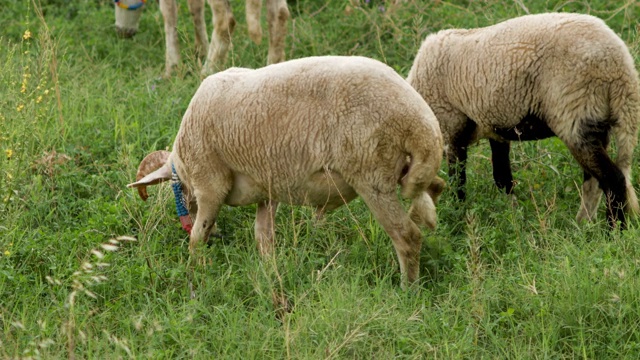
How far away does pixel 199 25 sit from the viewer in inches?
354

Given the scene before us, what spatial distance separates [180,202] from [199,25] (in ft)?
11.5

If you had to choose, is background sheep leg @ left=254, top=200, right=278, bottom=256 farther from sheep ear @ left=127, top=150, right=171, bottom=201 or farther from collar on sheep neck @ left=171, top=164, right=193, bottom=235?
sheep ear @ left=127, top=150, right=171, bottom=201

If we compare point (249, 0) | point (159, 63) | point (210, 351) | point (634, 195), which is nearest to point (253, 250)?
point (210, 351)

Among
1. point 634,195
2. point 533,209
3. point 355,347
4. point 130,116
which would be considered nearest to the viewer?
point 355,347

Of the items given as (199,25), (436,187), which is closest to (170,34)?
(199,25)

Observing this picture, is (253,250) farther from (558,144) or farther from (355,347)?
(558,144)

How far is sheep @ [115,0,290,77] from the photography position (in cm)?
809

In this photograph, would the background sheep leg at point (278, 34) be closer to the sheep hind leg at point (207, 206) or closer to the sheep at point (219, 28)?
the sheep at point (219, 28)

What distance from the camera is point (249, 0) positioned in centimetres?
808

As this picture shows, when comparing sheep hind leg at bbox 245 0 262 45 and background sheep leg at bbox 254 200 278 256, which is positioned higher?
sheep hind leg at bbox 245 0 262 45

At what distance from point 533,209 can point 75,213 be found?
293cm

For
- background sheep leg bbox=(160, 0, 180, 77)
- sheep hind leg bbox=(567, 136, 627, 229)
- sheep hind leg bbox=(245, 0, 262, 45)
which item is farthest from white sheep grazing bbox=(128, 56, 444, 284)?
background sheep leg bbox=(160, 0, 180, 77)

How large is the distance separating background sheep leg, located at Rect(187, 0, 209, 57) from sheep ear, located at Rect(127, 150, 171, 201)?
113 inches

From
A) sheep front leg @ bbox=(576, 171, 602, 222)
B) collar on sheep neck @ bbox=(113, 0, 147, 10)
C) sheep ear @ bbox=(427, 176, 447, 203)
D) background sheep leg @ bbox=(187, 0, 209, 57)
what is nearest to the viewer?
sheep ear @ bbox=(427, 176, 447, 203)
